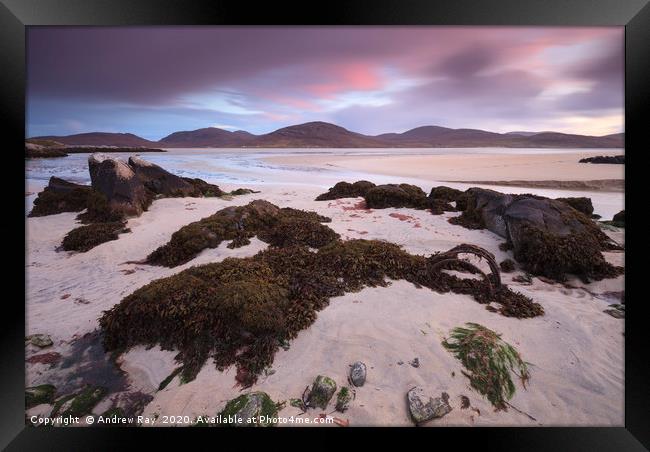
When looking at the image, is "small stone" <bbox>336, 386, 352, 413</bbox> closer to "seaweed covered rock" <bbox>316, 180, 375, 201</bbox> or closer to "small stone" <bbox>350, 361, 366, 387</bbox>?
"small stone" <bbox>350, 361, 366, 387</bbox>

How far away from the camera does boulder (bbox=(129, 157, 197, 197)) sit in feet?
25.5

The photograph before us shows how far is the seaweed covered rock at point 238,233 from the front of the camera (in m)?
4.59

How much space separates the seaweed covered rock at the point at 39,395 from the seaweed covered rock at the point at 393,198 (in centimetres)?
593

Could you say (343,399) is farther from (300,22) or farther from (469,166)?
(469,166)

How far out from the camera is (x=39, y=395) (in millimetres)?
2461

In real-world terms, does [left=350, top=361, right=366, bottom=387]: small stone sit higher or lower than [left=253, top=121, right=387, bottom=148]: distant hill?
lower

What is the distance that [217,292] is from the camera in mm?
2797

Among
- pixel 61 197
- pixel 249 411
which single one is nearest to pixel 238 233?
pixel 249 411

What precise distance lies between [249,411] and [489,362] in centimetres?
199

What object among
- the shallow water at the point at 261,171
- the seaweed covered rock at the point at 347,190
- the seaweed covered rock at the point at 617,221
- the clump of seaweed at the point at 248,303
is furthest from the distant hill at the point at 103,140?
the seaweed covered rock at the point at 617,221

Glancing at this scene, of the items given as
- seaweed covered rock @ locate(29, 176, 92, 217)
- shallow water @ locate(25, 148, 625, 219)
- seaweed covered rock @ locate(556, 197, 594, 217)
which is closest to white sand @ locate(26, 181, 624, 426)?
seaweed covered rock @ locate(29, 176, 92, 217)

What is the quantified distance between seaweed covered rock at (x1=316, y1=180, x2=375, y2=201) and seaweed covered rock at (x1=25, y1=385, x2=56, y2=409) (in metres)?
6.14

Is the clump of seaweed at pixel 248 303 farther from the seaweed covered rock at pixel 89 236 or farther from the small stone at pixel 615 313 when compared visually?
the seaweed covered rock at pixel 89 236

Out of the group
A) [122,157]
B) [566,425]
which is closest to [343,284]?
[566,425]
